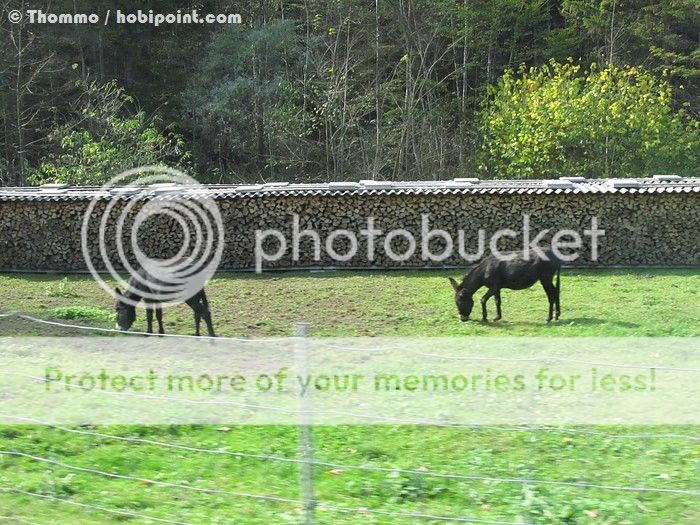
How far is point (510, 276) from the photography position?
13078 mm

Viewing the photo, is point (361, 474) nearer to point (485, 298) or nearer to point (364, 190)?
point (485, 298)

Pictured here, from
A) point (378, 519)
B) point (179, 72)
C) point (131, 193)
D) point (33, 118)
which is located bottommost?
point (378, 519)

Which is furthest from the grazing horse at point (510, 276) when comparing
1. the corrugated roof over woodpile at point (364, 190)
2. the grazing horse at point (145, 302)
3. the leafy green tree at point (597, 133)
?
the leafy green tree at point (597, 133)

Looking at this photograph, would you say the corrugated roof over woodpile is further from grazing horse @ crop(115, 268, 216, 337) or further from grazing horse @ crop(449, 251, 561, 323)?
grazing horse @ crop(115, 268, 216, 337)

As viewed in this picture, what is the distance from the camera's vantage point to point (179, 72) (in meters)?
34.0

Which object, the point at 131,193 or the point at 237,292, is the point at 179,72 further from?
the point at 237,292

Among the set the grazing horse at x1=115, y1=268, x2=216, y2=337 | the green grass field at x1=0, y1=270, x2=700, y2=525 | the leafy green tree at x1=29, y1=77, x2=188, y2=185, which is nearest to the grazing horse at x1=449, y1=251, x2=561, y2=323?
the grazing horse at x1=115, y1=268, x2=216, y2=337

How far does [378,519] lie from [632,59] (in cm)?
3169

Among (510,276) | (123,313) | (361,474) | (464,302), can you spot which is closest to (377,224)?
(464,302)

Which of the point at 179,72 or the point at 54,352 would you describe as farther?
the point at 179,72

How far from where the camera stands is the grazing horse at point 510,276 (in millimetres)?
13016

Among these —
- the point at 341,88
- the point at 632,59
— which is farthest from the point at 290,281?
the point at 632,59

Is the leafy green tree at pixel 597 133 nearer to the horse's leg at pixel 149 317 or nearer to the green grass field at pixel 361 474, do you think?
the horse's leg at pixel 149 317

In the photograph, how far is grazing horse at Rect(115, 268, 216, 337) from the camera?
11.7 m
